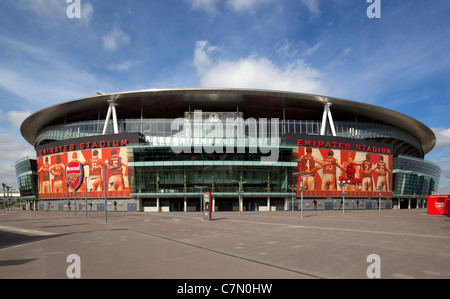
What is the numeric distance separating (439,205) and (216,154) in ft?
133

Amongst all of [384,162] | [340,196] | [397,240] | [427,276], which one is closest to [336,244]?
[397,240]

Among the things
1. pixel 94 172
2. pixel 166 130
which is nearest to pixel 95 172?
pixel 94 172

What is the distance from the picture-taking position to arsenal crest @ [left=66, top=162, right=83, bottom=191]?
65938 millimetres

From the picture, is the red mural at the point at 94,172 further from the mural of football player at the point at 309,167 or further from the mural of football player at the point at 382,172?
the mural of football player at the point at 382,172

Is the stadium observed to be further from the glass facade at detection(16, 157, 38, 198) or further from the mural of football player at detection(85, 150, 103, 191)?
the glass facade at detection(16, 157, 38, 198)

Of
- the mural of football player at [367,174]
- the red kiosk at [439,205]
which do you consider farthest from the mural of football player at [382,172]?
the red kiosk at [439,205]

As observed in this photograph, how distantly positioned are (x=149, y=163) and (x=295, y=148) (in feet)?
103

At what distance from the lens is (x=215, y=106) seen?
230 ft

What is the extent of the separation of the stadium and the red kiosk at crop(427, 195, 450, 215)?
17.3 metres

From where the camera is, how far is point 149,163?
62.1 metres

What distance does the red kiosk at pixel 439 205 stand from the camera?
45656 millimetres

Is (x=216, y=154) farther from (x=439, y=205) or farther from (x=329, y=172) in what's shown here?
(x=439, y=205)
